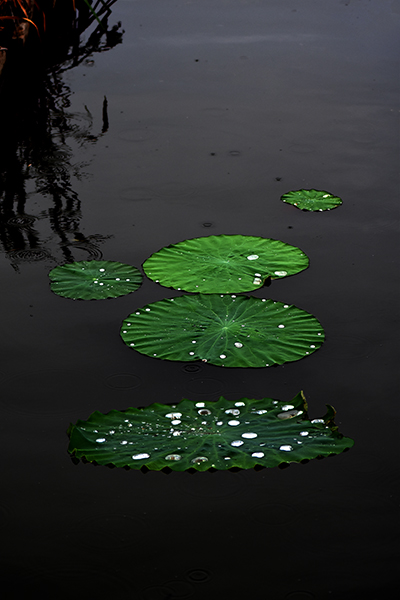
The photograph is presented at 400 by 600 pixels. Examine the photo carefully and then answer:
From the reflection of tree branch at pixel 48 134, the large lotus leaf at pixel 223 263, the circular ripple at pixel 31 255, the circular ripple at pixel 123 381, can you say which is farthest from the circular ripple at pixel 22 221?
the circular ripple at pixel 123 381

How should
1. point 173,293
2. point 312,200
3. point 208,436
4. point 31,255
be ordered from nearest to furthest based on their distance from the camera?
point 208,436, point 173,293, point 31,255, point 312,200

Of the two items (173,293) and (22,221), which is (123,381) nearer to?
(173,293)

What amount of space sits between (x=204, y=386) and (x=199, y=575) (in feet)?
2.62

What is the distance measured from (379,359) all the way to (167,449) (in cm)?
100

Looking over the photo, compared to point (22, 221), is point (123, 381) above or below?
below

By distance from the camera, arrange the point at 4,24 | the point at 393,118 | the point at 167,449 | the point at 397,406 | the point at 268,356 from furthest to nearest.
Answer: the point at 4,24 → the point at 393,118 → the point at 268,356 → the point at 397,406 → the point at 167,449

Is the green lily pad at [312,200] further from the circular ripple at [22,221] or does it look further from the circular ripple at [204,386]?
the circular ripple at [204,386]

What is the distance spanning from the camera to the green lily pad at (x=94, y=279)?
3059mm

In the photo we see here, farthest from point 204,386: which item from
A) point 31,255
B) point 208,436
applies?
point 31,255

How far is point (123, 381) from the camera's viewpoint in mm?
2582

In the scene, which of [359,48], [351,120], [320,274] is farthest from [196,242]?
[359,48]

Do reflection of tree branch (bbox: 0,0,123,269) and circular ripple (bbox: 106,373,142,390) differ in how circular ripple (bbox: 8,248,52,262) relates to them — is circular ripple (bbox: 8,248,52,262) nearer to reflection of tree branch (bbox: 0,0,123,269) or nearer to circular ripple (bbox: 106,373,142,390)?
reflection of tree branch (bbox: 0,0,123,269)

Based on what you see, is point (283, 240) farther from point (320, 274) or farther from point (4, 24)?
point (4, 24)

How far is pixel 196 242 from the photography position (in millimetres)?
3410
